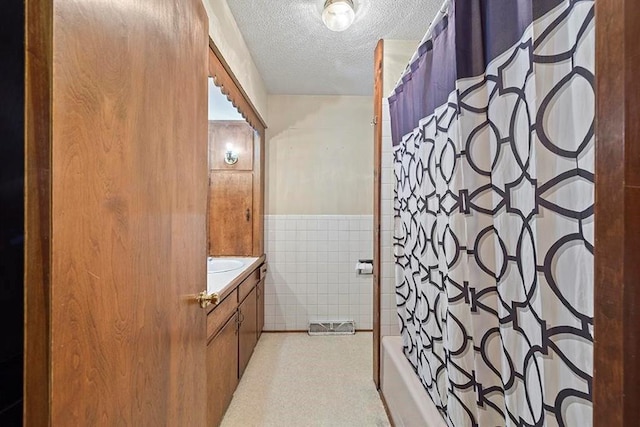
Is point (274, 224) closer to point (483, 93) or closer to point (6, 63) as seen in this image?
point (483, 93)

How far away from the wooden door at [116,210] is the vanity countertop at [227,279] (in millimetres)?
659

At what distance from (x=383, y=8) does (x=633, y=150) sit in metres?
1.83

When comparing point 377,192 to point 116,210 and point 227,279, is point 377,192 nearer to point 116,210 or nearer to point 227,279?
point 227,279

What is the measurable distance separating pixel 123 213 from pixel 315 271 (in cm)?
261

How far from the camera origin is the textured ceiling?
1.81 metres

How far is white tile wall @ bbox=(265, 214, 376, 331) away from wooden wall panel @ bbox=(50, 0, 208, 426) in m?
2.09

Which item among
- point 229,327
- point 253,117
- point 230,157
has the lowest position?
point 229,327

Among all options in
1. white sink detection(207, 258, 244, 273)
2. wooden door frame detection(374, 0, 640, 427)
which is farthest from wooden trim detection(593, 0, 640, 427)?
white sink detection(207, 258, 244, 273)

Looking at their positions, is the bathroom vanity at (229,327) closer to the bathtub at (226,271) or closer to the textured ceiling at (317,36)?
the bathtub at (226,271)

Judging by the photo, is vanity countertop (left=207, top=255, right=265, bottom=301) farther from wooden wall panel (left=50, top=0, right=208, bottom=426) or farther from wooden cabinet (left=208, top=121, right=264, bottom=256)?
wooden wall panel (left=50, top=0, right=208, bottom=426)

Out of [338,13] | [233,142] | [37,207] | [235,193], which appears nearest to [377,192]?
[338,13]

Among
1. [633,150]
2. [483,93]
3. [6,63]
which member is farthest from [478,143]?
[6,63]

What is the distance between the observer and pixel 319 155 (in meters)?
3.18

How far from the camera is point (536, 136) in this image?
0.68 meters
